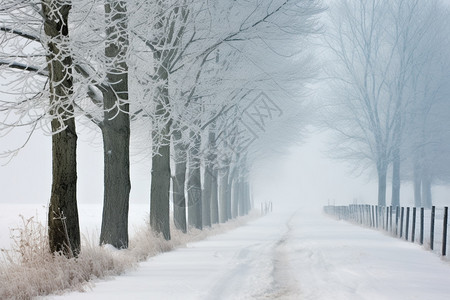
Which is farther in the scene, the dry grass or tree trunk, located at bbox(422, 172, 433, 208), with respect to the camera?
tree trunk, located at bbox(422, 172, 433, 208)

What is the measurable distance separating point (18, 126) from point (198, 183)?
1439 centimetres

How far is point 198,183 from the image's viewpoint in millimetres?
22109

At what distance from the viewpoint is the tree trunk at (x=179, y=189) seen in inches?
721

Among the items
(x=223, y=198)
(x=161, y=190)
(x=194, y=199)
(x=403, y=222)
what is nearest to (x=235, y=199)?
(x=223, y=198)

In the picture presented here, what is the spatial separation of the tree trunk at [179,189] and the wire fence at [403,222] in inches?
286

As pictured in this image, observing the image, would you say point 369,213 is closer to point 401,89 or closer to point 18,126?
point 401,89

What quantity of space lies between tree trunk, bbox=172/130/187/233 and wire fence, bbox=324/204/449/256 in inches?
286

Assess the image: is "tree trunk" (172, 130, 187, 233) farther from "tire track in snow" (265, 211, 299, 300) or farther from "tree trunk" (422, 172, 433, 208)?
"tree trunk" (422, 172, 433, 208)

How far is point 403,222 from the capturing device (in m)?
21.8

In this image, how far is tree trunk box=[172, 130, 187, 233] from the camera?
18.3m

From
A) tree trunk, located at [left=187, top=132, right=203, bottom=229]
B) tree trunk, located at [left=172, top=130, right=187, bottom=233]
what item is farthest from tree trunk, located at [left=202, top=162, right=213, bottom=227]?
tree trunk, located at [left=172, top=130, right=187, bottom=233]

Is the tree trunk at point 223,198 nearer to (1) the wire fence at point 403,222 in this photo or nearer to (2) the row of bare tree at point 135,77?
(2) the row of bare tree at point 135,77

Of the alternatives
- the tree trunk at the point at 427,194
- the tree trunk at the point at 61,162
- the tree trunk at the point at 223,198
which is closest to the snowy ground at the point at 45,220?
the tree trunk at the point at 61,162

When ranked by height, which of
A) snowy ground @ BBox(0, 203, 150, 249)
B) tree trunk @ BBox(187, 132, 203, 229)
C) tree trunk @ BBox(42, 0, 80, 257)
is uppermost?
tree trunk @ BBox(42, 0, 80, 257)
